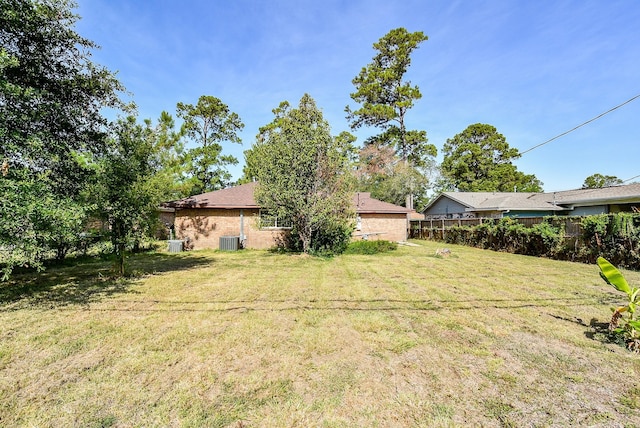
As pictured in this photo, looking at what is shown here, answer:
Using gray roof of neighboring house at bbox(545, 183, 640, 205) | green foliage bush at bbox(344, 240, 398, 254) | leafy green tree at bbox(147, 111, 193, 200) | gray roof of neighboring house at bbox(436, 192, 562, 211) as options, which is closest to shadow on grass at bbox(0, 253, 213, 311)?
green foliage bush at bbox(344, 240, 398, 254)

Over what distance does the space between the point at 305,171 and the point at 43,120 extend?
8302mm

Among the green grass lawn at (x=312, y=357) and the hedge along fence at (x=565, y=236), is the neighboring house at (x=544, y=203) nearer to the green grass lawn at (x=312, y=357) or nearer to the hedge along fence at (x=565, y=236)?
the hedge along fence at (x=565, y=236)

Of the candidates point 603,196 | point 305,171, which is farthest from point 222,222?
point 603,196

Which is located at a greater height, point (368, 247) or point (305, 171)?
point (305, 171)

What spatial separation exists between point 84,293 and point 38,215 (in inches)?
88.1

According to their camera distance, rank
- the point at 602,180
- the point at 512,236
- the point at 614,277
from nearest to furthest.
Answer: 1. the point at 614,277
2. the point at 512,236
3. the point at 602,180

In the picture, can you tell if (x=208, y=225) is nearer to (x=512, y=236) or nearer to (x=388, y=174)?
(x=512, y=236)

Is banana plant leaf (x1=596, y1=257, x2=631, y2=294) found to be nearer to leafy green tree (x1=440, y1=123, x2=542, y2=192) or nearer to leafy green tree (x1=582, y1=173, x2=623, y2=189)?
leafy green tree (x1=440, y1=123, x2=542, y2=192)

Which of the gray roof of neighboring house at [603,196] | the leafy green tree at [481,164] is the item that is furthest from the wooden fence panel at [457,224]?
the leafy green tree at [481,164]

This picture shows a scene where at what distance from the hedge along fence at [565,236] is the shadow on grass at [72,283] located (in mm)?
14710

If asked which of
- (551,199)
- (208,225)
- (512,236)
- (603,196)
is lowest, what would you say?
(512,236)

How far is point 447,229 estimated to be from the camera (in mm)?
20109

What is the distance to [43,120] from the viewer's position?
7.45 metres

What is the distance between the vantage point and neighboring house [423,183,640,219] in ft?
54.6
